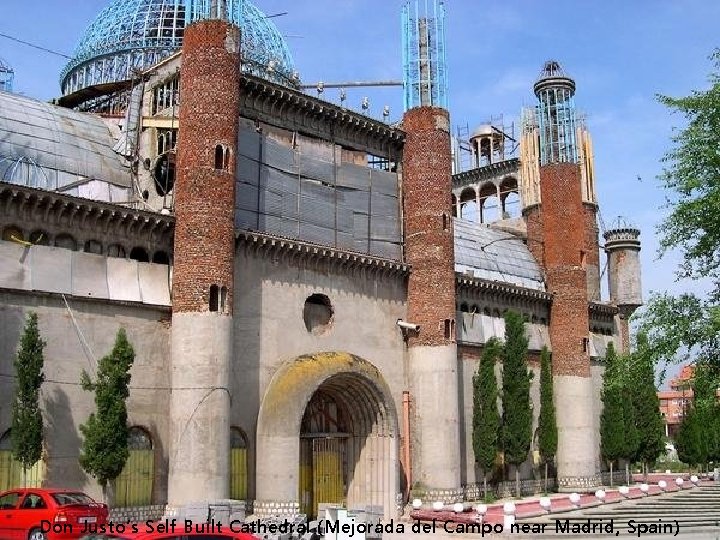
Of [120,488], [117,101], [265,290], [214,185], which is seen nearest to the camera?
[120,488]

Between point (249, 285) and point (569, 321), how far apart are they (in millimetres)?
18427

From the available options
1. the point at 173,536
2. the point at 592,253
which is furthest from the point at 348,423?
the point at 592,253

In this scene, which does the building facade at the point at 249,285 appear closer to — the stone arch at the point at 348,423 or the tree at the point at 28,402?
the stone arch at the point at 348,423

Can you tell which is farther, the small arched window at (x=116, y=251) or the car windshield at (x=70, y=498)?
the small arched window at (x=116, y=251)

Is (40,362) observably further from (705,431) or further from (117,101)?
(705,431)

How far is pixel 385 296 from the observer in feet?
109

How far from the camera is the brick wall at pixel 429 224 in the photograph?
33.4 meters

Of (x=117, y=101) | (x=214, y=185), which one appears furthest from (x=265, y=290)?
(x=117, y=101)

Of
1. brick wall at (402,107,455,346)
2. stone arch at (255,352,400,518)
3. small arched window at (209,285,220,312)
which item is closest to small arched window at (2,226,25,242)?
small arched window at (209,285,220,312)

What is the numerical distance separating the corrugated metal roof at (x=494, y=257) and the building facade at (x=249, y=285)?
1156 millimetres

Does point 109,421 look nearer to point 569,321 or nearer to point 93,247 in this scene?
point 93,247

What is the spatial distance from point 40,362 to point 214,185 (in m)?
7.57

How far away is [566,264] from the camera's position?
42219 millimetres

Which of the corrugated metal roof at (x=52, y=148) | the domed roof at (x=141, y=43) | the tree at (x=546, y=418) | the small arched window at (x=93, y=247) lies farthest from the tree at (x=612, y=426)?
the small arched window at (x=93, y=247)
